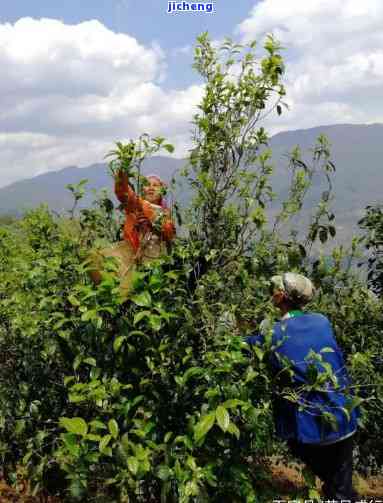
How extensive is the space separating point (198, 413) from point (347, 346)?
3.33 m

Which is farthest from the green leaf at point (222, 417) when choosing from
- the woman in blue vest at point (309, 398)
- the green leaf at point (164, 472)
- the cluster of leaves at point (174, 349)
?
the woman in blue vest at point (309, 398)

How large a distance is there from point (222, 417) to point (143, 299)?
83cm

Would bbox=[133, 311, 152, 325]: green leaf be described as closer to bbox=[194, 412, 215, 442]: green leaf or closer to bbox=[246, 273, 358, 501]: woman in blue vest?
bbox=[194, 412, 215, 442]: green leaf

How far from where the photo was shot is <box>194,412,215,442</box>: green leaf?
105 inches

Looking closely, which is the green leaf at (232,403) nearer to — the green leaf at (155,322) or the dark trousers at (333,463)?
the green leaf at (155,322)

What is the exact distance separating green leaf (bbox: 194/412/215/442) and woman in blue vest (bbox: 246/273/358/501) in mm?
833

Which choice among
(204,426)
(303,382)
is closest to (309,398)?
(303,382)

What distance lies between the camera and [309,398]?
11.8 feet

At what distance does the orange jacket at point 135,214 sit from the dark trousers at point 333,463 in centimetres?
199

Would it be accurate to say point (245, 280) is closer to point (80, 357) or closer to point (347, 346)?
point (80, 357)

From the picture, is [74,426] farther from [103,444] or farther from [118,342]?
[118,342]

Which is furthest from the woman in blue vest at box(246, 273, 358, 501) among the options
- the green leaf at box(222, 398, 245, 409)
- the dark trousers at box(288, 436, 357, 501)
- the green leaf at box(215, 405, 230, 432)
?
the green leaf at box(215, 405, 230, 432)

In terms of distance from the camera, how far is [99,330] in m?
3.25

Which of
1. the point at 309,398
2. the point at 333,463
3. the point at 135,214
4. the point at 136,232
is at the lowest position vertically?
the point at 333,463
